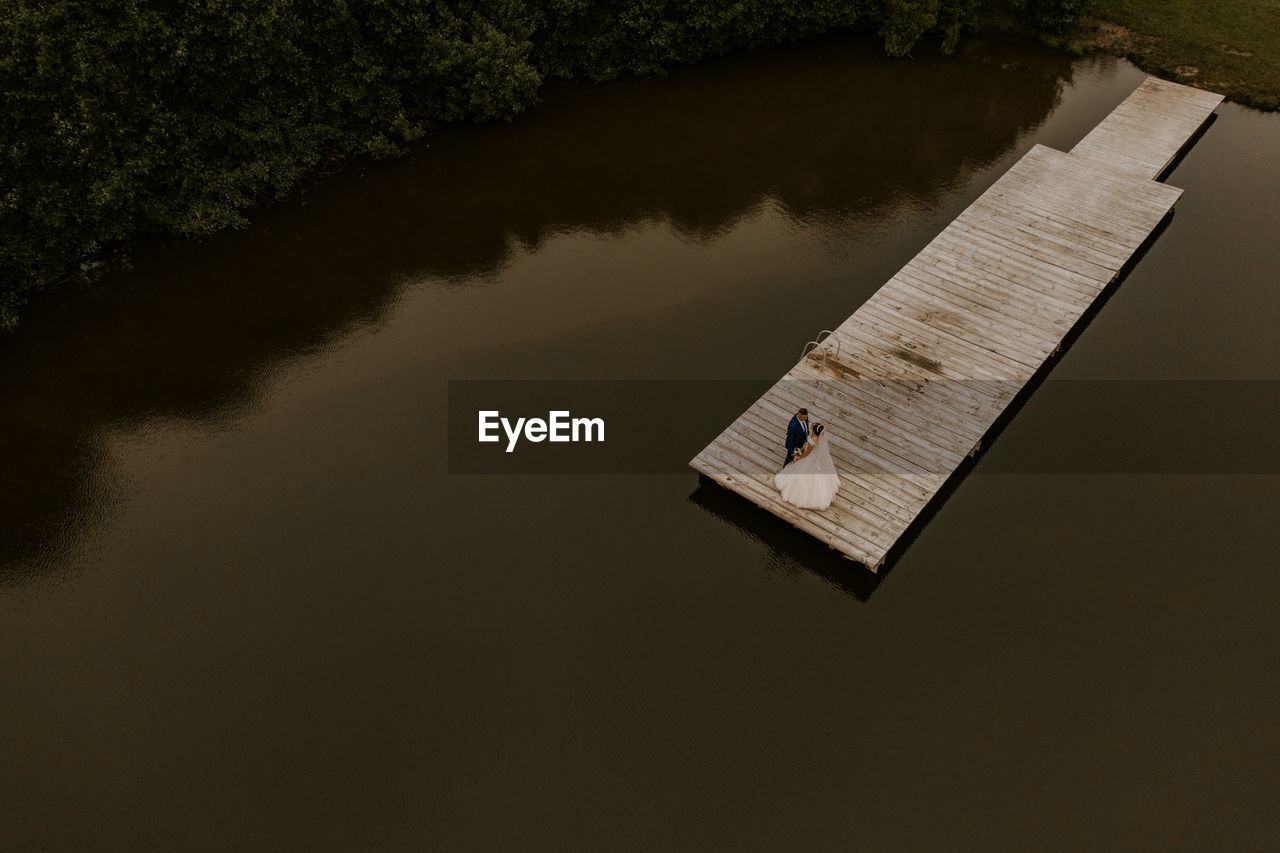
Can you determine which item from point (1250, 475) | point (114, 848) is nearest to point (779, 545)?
point (1250, 475)

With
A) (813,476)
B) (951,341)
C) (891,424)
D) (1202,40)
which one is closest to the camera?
(813,476)

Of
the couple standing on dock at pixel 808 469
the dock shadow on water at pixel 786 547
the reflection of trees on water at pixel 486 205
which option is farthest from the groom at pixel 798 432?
the reflection of trees on water at pixel 486 205

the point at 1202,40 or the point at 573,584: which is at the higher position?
the point at 1202,40

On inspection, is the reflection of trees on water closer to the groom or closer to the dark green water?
the dark green water

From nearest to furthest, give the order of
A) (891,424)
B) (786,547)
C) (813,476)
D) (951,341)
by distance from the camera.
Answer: (813,476) → (786,547) → (891,424) → (951,341)

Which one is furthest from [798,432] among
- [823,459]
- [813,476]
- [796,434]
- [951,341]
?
[951,341]

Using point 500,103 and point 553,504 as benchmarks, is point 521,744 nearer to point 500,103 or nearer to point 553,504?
point 553,504

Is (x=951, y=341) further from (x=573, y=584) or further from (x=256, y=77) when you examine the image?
(x=256, y=77)
